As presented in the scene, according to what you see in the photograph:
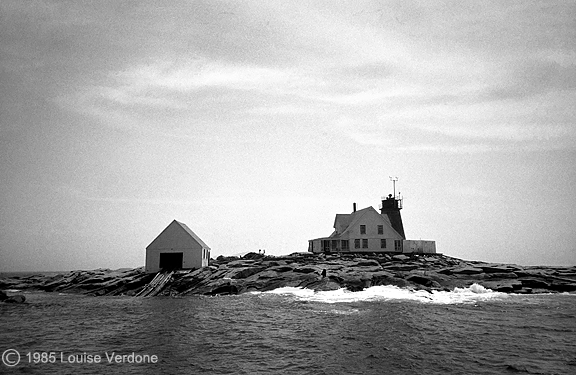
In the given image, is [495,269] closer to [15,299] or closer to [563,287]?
[563,287]

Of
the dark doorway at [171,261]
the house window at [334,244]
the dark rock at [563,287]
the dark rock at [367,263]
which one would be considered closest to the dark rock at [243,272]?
the dark doorway at [171,261]

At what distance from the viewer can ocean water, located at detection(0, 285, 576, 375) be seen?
17484 millimetres

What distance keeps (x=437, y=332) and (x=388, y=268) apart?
935 inches

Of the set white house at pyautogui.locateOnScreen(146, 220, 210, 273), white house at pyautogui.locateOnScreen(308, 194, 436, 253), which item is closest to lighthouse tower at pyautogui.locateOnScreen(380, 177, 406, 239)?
white house at pyautogui.locateOnScreen(308, 194, 436, 253)

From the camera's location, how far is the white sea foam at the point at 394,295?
115 ft

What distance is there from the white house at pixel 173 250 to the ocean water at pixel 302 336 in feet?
48.2

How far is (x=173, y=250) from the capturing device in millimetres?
51219

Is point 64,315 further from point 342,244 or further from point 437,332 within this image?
point 342,244

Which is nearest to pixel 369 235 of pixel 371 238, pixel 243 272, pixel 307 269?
pixel 371 238

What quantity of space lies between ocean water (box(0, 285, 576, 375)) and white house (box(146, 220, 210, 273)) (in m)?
14.7

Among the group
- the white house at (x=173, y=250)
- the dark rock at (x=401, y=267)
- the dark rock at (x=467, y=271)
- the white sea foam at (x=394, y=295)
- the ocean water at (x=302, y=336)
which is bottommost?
the ocean water at (x=302, y=336)

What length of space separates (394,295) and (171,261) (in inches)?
1063

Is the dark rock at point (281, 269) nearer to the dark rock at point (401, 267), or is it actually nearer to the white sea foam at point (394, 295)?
the white sea foam at point (394, 295)

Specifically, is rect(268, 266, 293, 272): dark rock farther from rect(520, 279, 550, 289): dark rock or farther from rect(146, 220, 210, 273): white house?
rect(520, 279, 550, 289): dark rock
